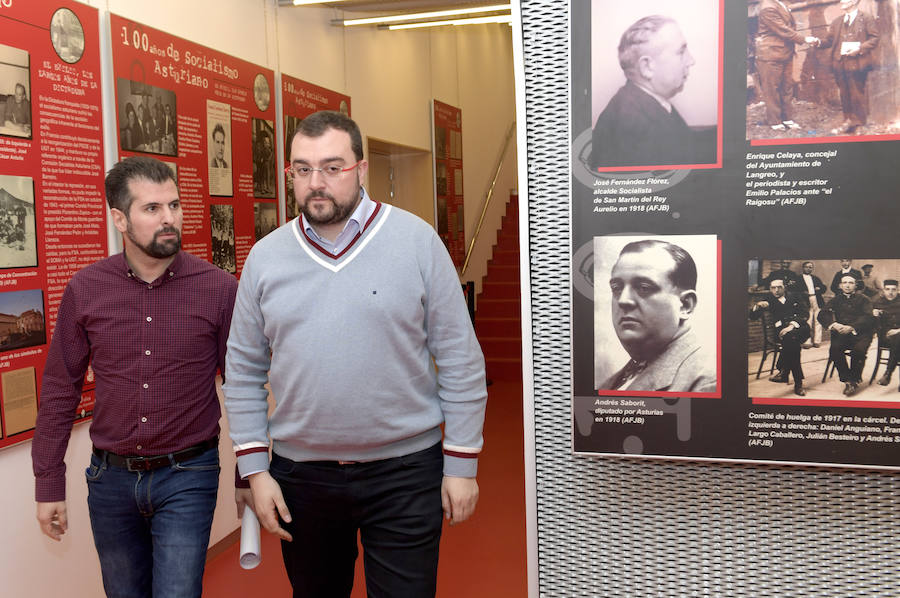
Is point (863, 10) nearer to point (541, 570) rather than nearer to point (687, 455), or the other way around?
point (687, 455)

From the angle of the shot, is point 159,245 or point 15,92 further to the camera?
point 15,92

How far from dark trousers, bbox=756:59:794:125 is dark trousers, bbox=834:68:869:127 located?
0.07 m

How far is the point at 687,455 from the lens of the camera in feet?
4.54

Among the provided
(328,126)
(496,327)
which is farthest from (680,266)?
(496,327)

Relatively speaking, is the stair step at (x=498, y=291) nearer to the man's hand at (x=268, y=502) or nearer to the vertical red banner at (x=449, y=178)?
the vertical red banner at (x=449, y=178)

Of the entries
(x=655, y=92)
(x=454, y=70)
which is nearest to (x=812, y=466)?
(x=655, y=92)

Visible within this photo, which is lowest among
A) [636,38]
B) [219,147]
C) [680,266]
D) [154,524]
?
[154,524]

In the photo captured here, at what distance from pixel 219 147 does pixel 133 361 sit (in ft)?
7.20

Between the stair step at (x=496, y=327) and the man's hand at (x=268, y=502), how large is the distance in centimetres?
742

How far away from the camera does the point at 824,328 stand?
4.27ft

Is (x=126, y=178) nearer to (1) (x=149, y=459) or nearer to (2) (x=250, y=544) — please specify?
(1) (x=149, y=459)

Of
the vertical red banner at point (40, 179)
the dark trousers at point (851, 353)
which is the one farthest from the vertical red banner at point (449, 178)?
the dark trousers at point (851, 353)

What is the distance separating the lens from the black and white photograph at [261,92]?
15.0 ft

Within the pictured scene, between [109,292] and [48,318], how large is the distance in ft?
2.93
